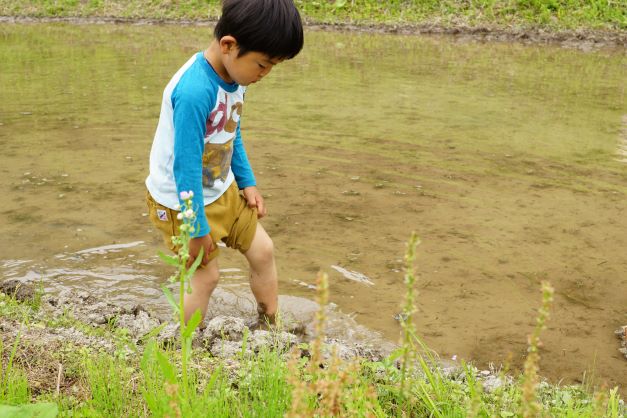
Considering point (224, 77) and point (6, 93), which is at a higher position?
point (224, 77)

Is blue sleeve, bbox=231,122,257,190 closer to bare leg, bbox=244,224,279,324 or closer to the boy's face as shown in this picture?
bare leg, bbox=244,224,279,324

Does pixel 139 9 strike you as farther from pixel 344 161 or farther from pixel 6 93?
pixel 344 161

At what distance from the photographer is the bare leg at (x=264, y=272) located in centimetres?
326

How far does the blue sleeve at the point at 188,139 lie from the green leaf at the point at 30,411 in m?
0.96

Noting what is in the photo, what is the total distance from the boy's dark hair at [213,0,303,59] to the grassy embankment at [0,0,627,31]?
14.7 metres

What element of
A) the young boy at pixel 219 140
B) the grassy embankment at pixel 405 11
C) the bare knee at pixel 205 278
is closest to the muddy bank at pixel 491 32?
the grassy embankment at pixel 405 11

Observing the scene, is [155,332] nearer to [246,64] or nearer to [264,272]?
[246,64]

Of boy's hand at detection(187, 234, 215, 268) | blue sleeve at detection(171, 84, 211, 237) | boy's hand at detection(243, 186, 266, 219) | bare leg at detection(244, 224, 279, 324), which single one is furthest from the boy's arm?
blue sleeve at detection(171, 84, 211, 237)

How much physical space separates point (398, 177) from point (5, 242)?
117 inches

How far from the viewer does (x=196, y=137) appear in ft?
8.84

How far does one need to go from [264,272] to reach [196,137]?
0.87 m

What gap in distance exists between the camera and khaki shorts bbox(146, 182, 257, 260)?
2965mm

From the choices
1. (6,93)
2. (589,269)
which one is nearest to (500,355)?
(589,269)

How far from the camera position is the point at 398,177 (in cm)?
566
